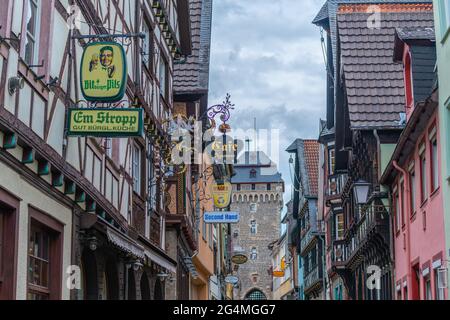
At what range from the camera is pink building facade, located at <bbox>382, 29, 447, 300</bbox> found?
659 inches

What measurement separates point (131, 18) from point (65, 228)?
6.14m

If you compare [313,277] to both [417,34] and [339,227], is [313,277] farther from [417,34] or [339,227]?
[417,34]

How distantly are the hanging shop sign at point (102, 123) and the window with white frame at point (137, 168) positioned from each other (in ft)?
20.7

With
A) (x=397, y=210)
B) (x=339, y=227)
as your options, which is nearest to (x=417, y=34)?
(x=397, y=210)

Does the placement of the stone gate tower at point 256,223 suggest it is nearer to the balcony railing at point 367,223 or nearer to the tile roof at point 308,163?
the tile roof at point 308,163

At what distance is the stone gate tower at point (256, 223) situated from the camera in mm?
95750

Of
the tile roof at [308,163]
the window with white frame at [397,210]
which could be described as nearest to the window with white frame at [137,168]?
the window with white frame at [397,210]

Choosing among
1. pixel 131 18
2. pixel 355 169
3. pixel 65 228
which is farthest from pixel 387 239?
pixel 65 228

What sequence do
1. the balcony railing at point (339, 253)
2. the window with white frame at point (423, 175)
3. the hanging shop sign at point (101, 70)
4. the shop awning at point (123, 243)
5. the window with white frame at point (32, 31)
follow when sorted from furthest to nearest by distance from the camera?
the balcony railing at point (339, 253) < the window with white frame at point (423, 175) < the shop awning at point (123, 243) < the hanging shop sign at point (101, 70) < the window with white frame at point (32, 31)

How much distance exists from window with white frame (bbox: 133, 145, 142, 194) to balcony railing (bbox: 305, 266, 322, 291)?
26789 mm

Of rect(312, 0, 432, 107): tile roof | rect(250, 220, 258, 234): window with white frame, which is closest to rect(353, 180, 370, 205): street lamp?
rect(312, 0, 432, 107): tile roof

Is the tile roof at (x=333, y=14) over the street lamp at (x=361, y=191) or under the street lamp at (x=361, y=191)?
over

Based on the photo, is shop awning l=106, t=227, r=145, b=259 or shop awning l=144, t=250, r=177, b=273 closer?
shop awning l=106, t=227, r=145, b=259

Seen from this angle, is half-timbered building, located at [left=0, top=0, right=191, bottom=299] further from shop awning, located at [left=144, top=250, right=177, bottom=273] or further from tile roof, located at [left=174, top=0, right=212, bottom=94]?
tile roof, located at [left=174, top=0, right=212, bottom=94]
